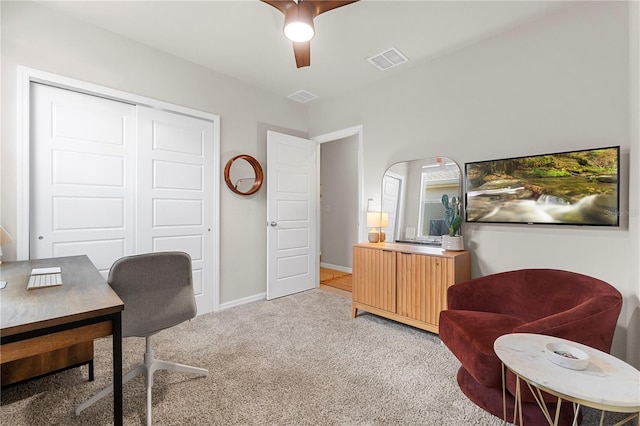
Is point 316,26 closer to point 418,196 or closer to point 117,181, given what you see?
point 418,196

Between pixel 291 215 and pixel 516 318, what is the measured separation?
2.71 m

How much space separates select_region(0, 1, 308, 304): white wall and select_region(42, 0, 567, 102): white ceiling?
0.51ft

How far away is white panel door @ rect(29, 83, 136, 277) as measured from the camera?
7.50 ft

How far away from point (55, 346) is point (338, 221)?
4713 millimetres

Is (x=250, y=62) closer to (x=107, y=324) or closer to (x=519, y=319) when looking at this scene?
(x=107, y=324)

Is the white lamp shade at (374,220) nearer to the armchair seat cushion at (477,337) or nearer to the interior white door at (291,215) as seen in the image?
the interior white door at (291,215)

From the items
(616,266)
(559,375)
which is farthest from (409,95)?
(559,375)

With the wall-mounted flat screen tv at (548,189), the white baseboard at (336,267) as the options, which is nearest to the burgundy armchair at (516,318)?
the wall-mounted flat screen tv at (548,189)

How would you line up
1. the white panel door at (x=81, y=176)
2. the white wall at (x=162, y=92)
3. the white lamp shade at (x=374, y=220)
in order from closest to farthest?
the white wall at (x=162, y=92) < the white panel door at (x=81, y=176) < the white lamp shade at (x=374, y=220)

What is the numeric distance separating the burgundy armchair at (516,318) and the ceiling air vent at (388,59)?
228 centimetres

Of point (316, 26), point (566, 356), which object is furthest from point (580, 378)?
point (316, 26)

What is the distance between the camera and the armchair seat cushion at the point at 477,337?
1420mm

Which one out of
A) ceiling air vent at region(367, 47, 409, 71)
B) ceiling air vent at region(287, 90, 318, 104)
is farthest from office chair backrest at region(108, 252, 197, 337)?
ceiling air vent at region(287, 90, 318, 104)

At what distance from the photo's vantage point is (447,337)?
177cm
